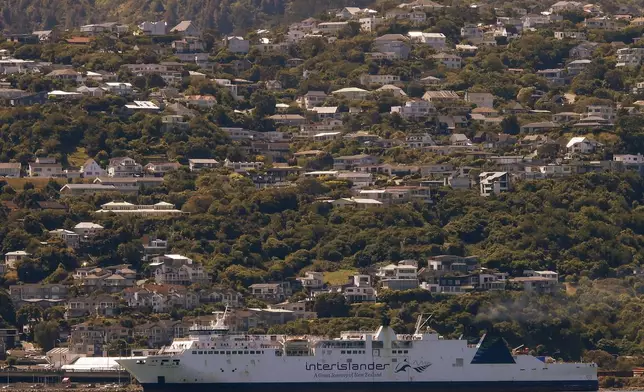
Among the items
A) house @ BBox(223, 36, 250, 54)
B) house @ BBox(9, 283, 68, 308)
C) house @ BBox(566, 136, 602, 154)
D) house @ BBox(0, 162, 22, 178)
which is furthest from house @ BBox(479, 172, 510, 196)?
house @ BBox(223, 36, 250, 54)

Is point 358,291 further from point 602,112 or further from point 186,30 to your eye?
point 186,30

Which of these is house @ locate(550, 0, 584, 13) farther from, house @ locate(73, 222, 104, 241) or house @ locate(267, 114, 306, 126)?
house @ locate(73, 222, 104, 241)

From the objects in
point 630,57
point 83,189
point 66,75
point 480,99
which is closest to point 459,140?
point 480,99

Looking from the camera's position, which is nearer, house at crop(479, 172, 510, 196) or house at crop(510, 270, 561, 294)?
house at crop(510, 270, 561, 294)

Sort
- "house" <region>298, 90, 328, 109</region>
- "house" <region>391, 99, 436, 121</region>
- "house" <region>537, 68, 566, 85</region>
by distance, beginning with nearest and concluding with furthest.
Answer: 1. "house" <region>391, 99, 436, 121</region>
2. "house" <region>298, 90, 328, 109</region>
3. "house" <region>537, 68, 566, 85</region>

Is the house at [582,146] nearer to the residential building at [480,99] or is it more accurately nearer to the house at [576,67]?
the residential building at [480,99]
